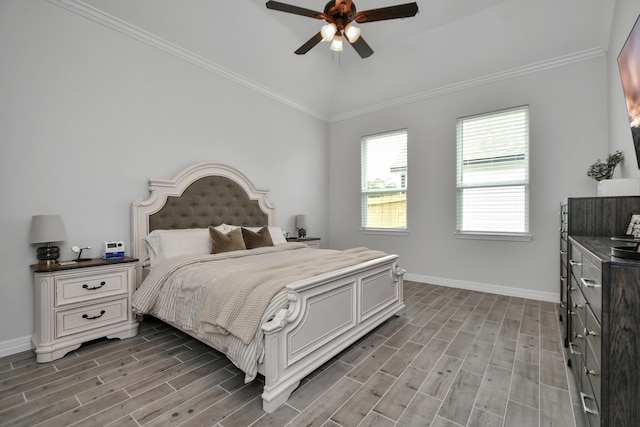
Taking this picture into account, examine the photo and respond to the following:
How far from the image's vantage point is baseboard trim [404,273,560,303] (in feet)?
12.2

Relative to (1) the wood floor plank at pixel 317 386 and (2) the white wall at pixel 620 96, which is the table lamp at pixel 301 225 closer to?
(1) the wood floor plank at pixel 317 386

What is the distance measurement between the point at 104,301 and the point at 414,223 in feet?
13.6

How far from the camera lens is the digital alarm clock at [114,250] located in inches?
107

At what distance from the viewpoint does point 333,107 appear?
561cm

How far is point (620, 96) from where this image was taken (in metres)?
2.75

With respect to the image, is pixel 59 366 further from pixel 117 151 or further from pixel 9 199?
pixel 117 151

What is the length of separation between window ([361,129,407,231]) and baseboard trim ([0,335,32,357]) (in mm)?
4502

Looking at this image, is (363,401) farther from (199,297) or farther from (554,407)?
(199,297)

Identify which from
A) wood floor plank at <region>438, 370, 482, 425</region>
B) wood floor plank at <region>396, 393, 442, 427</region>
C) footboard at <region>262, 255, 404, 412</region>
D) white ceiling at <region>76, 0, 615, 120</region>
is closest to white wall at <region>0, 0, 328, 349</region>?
white ceiling at <region>76, 0, 615, 120</region>

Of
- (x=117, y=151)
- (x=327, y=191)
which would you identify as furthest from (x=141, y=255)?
(x=327, y=191)

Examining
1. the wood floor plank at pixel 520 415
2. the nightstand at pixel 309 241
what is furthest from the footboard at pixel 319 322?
the nightstand at pixel 309 241

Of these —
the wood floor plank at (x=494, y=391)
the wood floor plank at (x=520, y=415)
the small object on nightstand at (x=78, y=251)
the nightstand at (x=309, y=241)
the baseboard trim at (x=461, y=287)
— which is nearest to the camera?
the wood floor plank at (x=520, y=415)

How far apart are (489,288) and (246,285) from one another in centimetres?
363

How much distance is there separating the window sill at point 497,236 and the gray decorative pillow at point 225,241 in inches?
124
